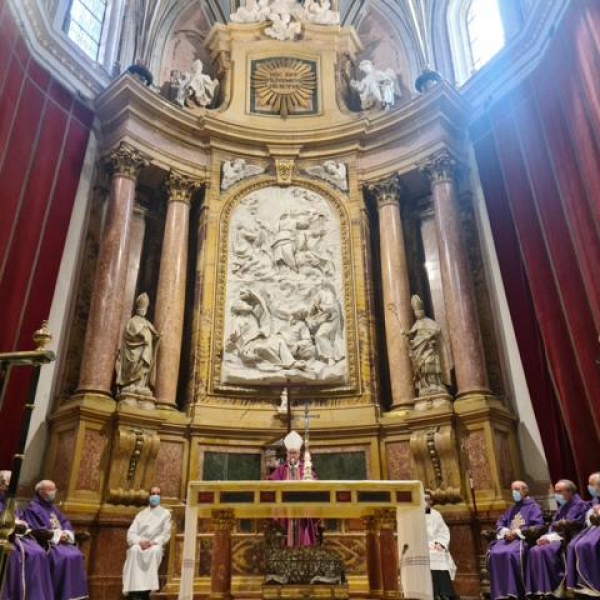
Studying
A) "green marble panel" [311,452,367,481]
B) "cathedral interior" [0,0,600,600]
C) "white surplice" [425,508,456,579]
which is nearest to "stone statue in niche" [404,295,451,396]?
"cathedral interior" [0,0,600,600]

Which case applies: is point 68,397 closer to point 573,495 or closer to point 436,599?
point 436,599

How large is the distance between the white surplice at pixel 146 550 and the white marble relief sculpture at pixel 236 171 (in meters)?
6.30

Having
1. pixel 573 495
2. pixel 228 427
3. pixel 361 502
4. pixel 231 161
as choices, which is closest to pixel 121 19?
pixel 231 161

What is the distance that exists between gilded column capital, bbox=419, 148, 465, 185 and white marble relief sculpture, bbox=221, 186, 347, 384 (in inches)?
76.3

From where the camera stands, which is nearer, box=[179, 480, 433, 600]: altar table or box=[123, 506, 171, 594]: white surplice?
box=[179, 480, 433, 600]: altar table

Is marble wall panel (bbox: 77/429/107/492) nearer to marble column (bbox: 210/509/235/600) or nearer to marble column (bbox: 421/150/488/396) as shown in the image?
marble column (bbox: 210/509/235/600)

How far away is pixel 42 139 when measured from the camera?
31.5 feet

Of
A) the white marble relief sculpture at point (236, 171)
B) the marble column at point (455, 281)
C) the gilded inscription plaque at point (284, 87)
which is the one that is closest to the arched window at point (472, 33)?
the marble column at point (455, 281)

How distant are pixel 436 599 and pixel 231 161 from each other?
27.6 ft

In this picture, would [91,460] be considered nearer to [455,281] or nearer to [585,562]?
[585,562]

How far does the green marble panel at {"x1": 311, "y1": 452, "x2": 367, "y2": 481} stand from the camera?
919 centimetres

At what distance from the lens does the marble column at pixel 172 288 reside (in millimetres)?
9430

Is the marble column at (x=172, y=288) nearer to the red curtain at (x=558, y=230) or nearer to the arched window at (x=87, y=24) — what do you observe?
the arched window at (x=87, y=24)

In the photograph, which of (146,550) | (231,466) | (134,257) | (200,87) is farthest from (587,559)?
(200,87)
